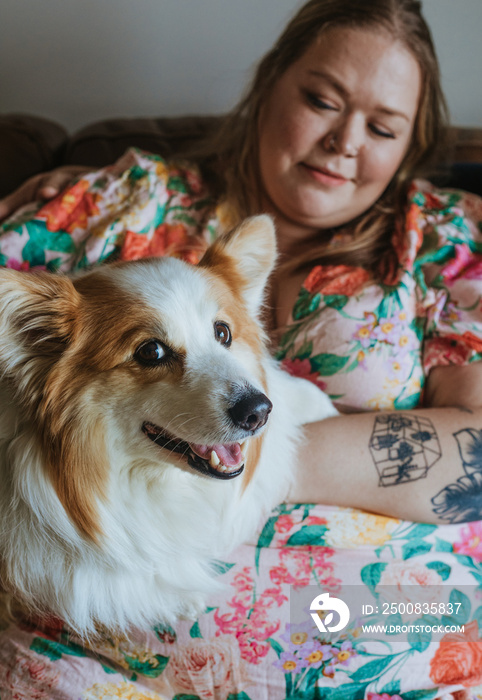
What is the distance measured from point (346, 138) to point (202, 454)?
3.12 feet

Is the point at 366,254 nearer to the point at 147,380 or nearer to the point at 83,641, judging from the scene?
the point at 147,380

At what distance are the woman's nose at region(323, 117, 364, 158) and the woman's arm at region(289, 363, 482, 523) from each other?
72 cm

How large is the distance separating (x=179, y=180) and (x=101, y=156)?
0.53 meters

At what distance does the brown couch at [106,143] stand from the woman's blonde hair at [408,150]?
8.5 inches

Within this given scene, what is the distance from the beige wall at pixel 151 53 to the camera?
2.07m

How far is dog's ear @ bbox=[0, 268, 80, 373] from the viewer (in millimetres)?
890

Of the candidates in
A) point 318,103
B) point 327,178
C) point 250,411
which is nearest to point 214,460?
point 250,411

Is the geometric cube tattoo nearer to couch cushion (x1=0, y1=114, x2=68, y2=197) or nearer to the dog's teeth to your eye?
the dog's teeth

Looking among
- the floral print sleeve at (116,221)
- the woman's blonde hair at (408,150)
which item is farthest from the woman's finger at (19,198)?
the woman's blonde hair at (408,150)

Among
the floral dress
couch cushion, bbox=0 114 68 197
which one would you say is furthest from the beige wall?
the floral dress

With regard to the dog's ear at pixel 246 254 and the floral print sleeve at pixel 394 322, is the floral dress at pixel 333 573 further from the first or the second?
the dog's ear at pixel 246 254

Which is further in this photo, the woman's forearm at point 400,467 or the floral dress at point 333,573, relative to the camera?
the woman's forearm at point 400,467

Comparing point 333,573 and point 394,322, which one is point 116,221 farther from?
point 333,573

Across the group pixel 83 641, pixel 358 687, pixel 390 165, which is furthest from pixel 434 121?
pixel 83 641
